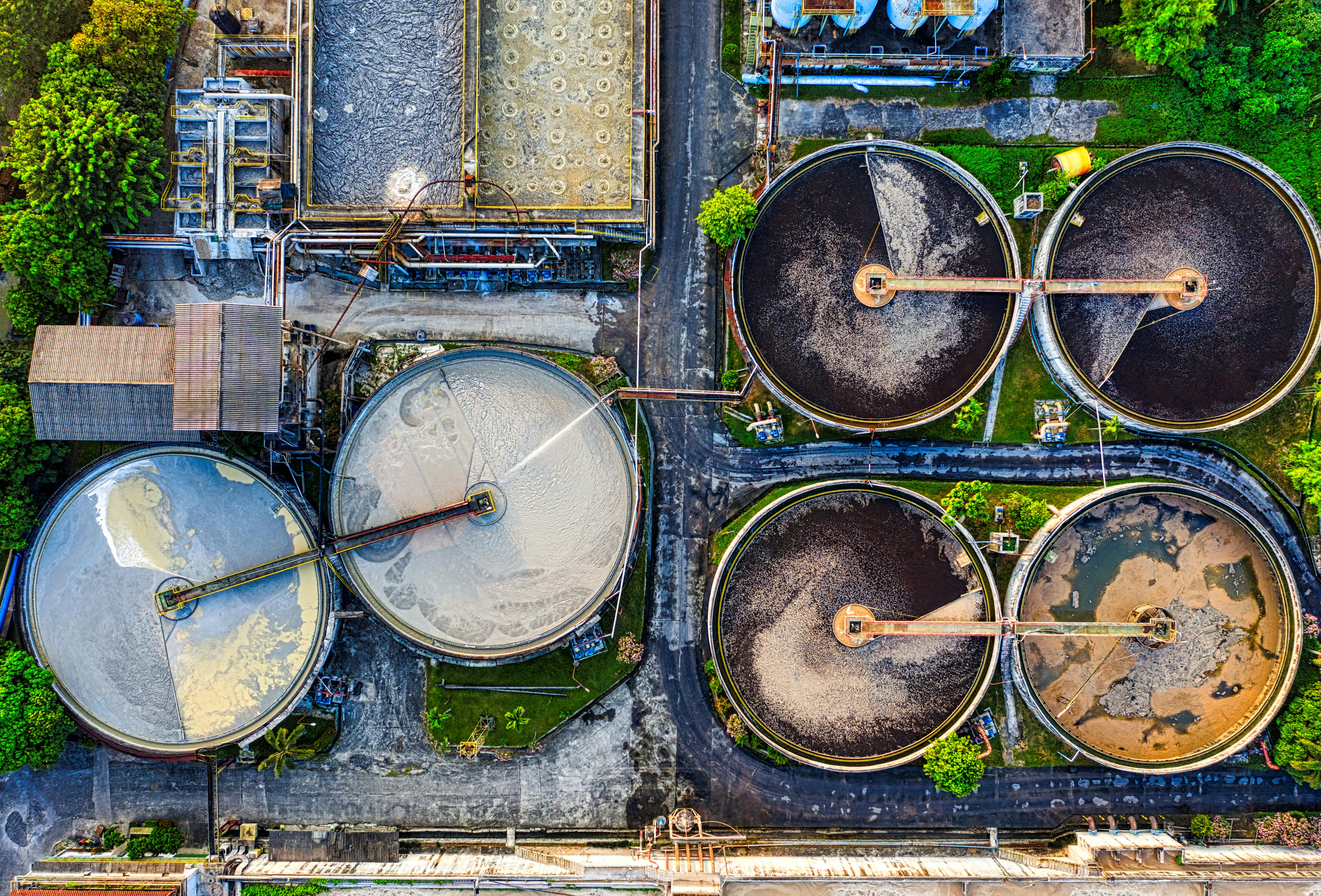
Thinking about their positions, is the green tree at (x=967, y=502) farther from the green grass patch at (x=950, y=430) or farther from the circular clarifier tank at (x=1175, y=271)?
the circular clarifier tank at (x=1175, y=271)

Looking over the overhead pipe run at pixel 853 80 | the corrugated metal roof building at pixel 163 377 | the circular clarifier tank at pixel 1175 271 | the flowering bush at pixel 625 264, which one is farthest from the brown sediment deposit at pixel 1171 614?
the corrugated metal roof building at pixel 163 377

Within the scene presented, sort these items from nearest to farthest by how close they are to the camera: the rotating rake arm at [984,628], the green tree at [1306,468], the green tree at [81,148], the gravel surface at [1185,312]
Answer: the green tree at [81,148] < the rotating rake arm at [984,628] < the green tree at [1306,468] < the gravel surface at [1185,312]

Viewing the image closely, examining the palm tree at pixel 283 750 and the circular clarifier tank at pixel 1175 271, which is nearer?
the palm tree at pixel 283 750

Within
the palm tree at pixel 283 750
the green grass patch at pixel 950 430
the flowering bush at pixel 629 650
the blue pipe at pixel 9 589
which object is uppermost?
the green grass patch at pixel 950 430

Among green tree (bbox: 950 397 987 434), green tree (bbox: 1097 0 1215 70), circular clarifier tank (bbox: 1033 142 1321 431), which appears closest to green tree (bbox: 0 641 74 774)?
green tree (bbox: 950 397 987 434)

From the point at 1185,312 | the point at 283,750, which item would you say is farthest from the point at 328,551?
the point at 1185,312

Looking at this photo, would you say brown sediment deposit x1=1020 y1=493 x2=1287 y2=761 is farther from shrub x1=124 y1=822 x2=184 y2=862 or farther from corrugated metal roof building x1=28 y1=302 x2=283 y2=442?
shrub x1=124 y1=822 x2=184 y2=862
